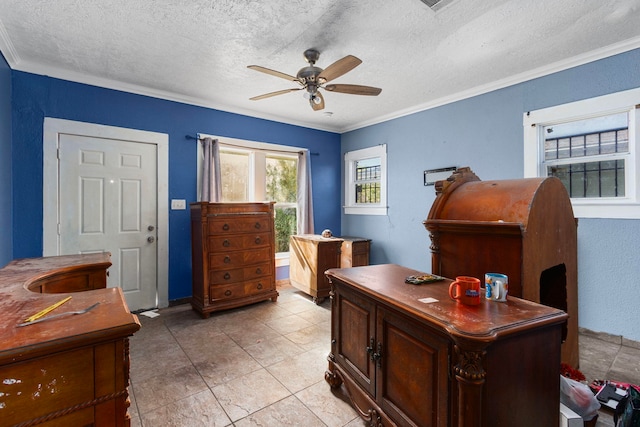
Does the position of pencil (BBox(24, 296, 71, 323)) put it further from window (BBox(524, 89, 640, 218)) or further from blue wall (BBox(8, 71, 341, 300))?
window (BBox(524, 89, 640, 218))

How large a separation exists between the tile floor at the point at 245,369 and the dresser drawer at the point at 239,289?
9.1 inches

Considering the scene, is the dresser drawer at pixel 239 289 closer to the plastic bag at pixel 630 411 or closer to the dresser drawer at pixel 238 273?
the dresser drawer at pixel 238 273

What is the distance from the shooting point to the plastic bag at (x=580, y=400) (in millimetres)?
1555

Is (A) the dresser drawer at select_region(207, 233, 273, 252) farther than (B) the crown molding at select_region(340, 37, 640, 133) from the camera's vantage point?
Yes

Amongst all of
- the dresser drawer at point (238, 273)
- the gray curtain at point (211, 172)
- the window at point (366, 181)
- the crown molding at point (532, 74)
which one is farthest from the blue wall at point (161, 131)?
the crown molding at point (532, 74)

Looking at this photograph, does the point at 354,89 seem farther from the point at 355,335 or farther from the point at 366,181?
the point at 366,181

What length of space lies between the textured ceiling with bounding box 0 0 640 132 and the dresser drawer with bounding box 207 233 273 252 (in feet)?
5.90

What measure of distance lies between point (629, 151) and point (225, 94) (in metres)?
4.20

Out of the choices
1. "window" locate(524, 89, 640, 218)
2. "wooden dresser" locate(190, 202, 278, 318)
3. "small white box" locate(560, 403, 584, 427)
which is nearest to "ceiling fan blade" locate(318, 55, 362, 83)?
"wooden dresser" locate(190, 202, 278, 318)

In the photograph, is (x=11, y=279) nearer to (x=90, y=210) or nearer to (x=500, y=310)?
(x=90, y=210)

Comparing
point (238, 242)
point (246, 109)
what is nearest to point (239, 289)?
point (238, 242)

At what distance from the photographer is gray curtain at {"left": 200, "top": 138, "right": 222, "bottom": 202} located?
3.94m

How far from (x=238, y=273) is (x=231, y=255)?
0.81ft

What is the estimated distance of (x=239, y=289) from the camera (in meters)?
3.67
